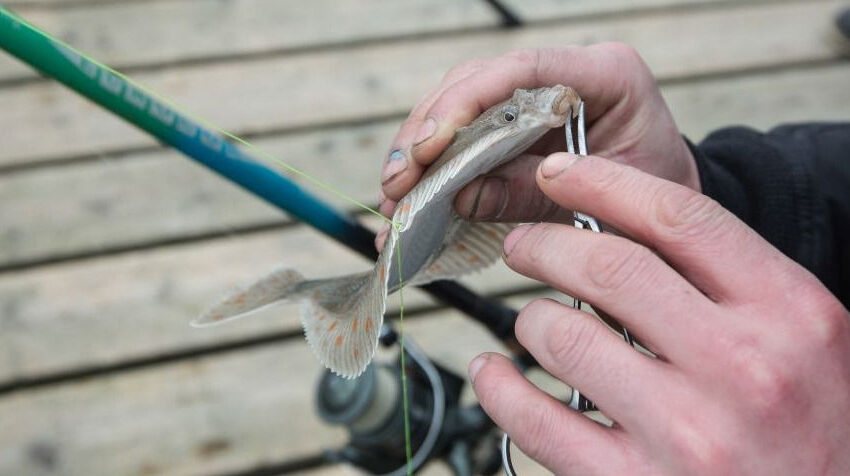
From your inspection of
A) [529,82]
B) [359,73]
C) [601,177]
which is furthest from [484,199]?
[359,73]

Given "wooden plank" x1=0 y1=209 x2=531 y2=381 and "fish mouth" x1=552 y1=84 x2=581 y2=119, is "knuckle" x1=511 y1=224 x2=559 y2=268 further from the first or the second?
"wooden plank" x1=0 y1=209 x2=531 y2=381

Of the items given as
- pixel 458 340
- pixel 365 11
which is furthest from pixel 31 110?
pixel 458 340

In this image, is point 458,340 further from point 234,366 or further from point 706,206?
point 706,206

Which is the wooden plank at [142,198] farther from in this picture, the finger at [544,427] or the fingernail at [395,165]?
the finger at [544,427]

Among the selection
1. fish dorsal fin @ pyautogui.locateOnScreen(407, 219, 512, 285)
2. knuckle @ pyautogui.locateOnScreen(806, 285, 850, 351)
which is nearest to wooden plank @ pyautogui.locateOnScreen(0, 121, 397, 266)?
fish dorsal fin @ pyautogui.locateOnScreen(407, 219, 512, 285)

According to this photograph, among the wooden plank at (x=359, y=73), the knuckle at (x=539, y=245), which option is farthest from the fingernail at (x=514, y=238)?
the wooden plank at (x=359, y=73)

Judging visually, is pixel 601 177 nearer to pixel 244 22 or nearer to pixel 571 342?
pixel 571 342
